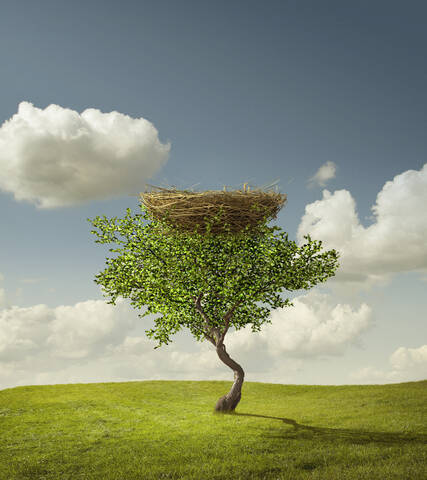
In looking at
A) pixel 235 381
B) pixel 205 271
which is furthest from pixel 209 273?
pixel 235 381

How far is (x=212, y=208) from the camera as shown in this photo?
61.1 ft

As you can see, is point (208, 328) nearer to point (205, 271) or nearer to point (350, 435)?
point (205, 271)

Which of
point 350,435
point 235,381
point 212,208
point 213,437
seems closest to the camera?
point 213,437

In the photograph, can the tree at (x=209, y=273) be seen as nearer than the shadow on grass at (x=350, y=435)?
No

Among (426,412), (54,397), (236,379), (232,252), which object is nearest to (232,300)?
(232,252)

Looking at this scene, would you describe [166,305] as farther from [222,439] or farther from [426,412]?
[426,412]

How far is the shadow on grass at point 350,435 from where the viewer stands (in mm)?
16359

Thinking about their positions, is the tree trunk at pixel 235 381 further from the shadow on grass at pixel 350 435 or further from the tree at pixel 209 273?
the shadow on grass at pixel 350 435

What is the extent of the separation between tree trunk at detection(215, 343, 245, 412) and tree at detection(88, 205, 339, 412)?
2.0 inches

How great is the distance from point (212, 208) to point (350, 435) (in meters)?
11.0

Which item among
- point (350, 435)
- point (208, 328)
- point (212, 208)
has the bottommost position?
point (350, 435)

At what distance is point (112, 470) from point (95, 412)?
43.2 feet

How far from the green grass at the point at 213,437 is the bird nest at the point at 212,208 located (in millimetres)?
9011

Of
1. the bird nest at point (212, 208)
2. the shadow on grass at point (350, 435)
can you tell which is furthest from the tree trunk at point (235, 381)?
the bird nest at point (212, 208)
